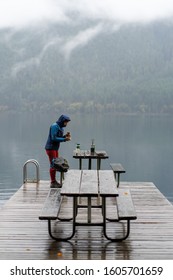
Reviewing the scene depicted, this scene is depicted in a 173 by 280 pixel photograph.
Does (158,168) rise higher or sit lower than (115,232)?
lower

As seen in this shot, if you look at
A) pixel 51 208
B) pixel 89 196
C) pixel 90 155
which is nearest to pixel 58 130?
pixel 90 155

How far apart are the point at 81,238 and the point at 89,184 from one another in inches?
34.7

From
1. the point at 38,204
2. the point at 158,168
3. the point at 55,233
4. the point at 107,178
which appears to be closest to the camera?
the point at 55,233

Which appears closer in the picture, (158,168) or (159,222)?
(159,222)

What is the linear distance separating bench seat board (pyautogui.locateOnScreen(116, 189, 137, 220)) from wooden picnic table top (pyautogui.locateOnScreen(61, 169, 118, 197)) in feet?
1.21

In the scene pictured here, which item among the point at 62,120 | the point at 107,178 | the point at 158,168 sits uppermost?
the point at 62,120

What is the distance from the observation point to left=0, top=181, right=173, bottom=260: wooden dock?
5703 millimetres

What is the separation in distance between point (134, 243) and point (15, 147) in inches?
2081

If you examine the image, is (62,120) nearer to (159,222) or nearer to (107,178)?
(107,178)

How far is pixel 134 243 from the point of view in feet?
20.4

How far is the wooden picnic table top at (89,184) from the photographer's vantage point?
19.4 ft

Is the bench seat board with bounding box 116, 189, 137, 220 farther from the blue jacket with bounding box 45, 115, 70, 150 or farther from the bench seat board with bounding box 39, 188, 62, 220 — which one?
the blue jacket with bounding box 45, 115, 70, 150

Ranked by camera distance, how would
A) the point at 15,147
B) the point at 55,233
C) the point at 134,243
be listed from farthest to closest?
the point at 15,147
the point at 55,233
the point at 134,243
